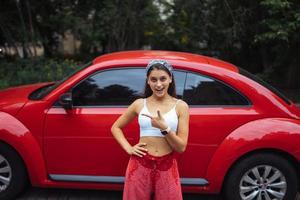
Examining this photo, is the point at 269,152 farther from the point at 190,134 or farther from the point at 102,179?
the point at 102,179

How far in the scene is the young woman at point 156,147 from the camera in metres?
3.08

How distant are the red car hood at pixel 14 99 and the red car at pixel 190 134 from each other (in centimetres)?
2

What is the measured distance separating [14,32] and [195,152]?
7.77 metres

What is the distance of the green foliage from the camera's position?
8.97 m

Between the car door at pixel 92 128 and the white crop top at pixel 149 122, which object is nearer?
the white crop top at pixel 149 122

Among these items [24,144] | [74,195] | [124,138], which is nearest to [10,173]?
[24,144]

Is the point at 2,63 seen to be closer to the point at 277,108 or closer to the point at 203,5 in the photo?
the point at 203,5

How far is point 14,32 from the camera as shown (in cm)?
1105

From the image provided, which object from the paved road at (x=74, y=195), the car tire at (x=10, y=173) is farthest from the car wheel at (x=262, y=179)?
the car tire at (x=10, y=173)

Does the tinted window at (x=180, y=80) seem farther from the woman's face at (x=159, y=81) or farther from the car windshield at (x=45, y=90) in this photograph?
the woman's face at (x=159, y=81)

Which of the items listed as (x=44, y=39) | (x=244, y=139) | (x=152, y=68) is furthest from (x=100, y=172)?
(x=44, y=39)

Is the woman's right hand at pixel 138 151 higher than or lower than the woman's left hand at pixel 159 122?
lower

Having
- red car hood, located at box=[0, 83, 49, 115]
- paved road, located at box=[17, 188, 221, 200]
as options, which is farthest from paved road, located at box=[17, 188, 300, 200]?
red car hood, located at box=[0, 83, 49, 115]

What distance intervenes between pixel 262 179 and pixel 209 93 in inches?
37.9
